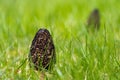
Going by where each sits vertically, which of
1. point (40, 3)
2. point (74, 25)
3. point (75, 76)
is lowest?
point (75, 76)

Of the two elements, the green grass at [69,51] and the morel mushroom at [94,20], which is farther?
the morel mushroom at [94,20]

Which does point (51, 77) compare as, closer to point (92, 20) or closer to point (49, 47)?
point (49, 47)

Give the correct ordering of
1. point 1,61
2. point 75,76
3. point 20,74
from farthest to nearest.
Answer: point 1,61, point 20,74, point 75,76

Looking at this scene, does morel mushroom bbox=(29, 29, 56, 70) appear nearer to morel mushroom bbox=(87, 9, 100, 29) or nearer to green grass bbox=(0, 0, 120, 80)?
green grass bbox=(0, 0, 120, 80)

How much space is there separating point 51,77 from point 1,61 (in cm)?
70

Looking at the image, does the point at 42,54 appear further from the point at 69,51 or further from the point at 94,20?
the point at 94,20

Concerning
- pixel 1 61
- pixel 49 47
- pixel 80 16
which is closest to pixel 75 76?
pixel 49 47

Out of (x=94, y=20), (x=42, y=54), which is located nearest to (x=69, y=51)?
(x=42, y=54)

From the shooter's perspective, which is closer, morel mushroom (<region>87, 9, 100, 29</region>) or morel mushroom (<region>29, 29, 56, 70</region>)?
morel mushroom (<region>29, 29, 56, 70</region>)

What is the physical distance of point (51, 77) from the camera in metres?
3.48

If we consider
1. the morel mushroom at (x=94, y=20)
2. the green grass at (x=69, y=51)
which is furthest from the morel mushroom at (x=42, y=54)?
the morel mushroom at (x=94, y=20)

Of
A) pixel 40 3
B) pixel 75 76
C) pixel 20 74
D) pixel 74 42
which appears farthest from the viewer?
pixel 40 3

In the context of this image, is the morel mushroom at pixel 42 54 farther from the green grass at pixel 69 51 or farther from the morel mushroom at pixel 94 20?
the morel mushroom at pixel 94 20

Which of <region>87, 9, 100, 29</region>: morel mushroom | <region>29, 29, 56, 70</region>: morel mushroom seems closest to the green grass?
<region>29, 29, 56, 70</region>: morel mushroom
